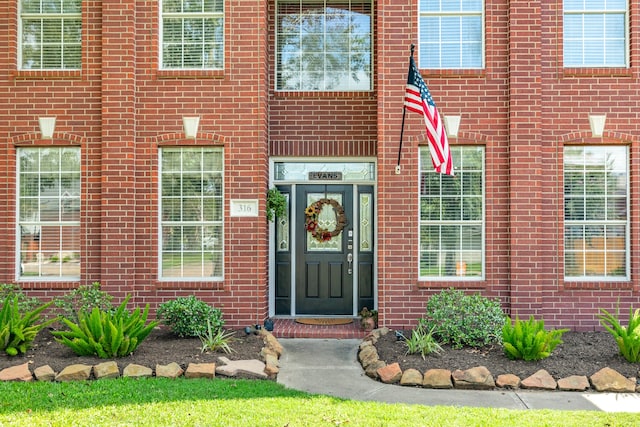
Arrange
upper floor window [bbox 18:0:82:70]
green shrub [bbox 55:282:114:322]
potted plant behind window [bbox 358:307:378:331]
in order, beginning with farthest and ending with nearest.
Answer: upper floor window [bbox 18:0:82:70] < potted plant behind window [bbox 358:307:378:331] < green shrub [bbox 55:282:114:322]

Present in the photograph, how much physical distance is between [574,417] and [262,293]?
186 inches

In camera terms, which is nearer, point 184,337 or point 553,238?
point 184,337

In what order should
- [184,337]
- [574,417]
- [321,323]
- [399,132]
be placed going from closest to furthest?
[574,417] → [184,337] → [399,132] → [321,323]

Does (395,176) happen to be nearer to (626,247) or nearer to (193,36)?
(626,247)

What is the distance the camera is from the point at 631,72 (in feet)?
27.8

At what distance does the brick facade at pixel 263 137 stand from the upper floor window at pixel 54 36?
22 cm

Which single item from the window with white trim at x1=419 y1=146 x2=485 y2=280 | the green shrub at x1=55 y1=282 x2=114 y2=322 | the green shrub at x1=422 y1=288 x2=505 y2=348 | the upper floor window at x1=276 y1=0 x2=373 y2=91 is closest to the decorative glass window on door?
the window with white trim at x1=419 y1=146 x2=485 y2=280

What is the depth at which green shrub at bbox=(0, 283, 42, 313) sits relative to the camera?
8062 mm

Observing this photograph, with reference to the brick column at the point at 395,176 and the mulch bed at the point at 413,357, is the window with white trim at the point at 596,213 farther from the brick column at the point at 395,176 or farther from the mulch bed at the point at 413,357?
the brick column at the point at 395,176

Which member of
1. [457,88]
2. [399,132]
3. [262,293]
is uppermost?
[457,88]

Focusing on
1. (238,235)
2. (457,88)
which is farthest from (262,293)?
(457,88)

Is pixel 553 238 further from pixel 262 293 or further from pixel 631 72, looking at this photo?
pixel 262 293

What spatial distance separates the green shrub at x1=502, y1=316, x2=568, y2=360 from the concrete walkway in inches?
25.1

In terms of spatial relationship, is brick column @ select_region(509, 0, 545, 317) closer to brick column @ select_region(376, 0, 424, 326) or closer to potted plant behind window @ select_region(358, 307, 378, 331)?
brick column @ select_region(376, 0, 424, 326)
